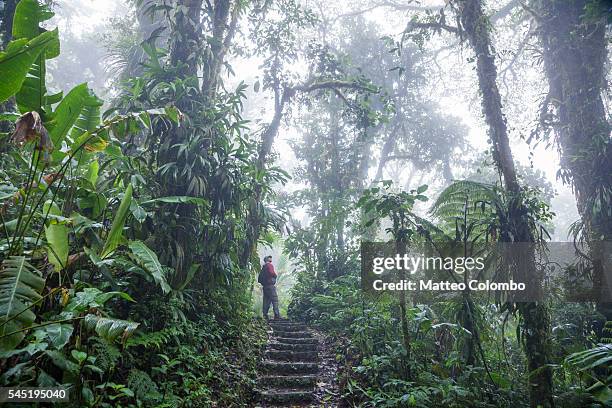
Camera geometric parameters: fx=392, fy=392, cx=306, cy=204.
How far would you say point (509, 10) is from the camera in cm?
1495

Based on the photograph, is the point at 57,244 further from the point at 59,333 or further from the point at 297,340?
the point at 297,340

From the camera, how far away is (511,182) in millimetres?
5238

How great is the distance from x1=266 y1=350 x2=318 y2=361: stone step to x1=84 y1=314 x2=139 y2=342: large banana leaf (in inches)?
178

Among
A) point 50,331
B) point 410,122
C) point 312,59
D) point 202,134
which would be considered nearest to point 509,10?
point 410,122

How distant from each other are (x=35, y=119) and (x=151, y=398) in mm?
2638

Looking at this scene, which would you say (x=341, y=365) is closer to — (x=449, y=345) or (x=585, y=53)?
(x=449, y=345)

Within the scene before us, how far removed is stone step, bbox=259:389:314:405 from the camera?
5.34 meters

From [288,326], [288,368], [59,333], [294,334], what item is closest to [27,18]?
[59,333]

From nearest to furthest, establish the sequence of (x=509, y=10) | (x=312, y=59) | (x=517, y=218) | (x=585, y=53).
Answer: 1. (x=517, y=218)
2. (x=585, y=53)
3. (x=312, y=59)
4. (x=509, y=10)

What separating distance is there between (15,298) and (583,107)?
874 centimetres

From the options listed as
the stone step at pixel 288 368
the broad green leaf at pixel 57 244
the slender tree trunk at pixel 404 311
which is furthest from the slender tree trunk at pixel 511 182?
the broad green leaf at pixel 57 244

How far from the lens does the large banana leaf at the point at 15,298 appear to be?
→ 2527mm

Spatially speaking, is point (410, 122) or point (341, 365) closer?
point (341, 365)

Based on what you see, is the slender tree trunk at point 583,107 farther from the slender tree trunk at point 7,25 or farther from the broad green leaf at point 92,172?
the slender tree trunk at point 7,25
